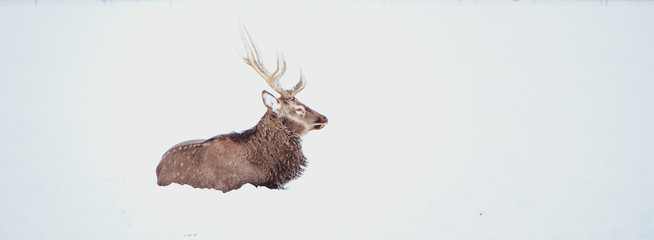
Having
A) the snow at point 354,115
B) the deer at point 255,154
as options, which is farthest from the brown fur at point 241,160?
the snow at point 354,115

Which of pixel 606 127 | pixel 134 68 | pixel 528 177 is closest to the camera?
pixel 528 177

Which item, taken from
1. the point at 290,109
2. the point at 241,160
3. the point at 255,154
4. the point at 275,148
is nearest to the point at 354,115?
the point at 290,109

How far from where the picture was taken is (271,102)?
6.99 meters

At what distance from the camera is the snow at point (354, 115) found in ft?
21.3

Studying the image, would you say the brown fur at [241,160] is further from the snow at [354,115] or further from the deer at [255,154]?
the snow at [354,115]

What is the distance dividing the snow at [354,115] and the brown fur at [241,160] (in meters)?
0.19

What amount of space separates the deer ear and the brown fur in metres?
0.08

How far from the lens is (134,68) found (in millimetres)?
18469

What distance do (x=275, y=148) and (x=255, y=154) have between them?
25 cm

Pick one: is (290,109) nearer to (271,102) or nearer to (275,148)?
(271,102)

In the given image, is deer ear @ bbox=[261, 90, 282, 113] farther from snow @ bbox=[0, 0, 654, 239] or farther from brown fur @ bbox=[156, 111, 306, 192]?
snow @ bbox=[0, 0, 654, 239]

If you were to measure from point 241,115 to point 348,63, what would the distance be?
271 inches

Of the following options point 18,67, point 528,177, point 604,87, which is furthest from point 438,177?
point 18,67

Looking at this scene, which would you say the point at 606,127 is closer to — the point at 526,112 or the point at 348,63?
the point at 526,112
